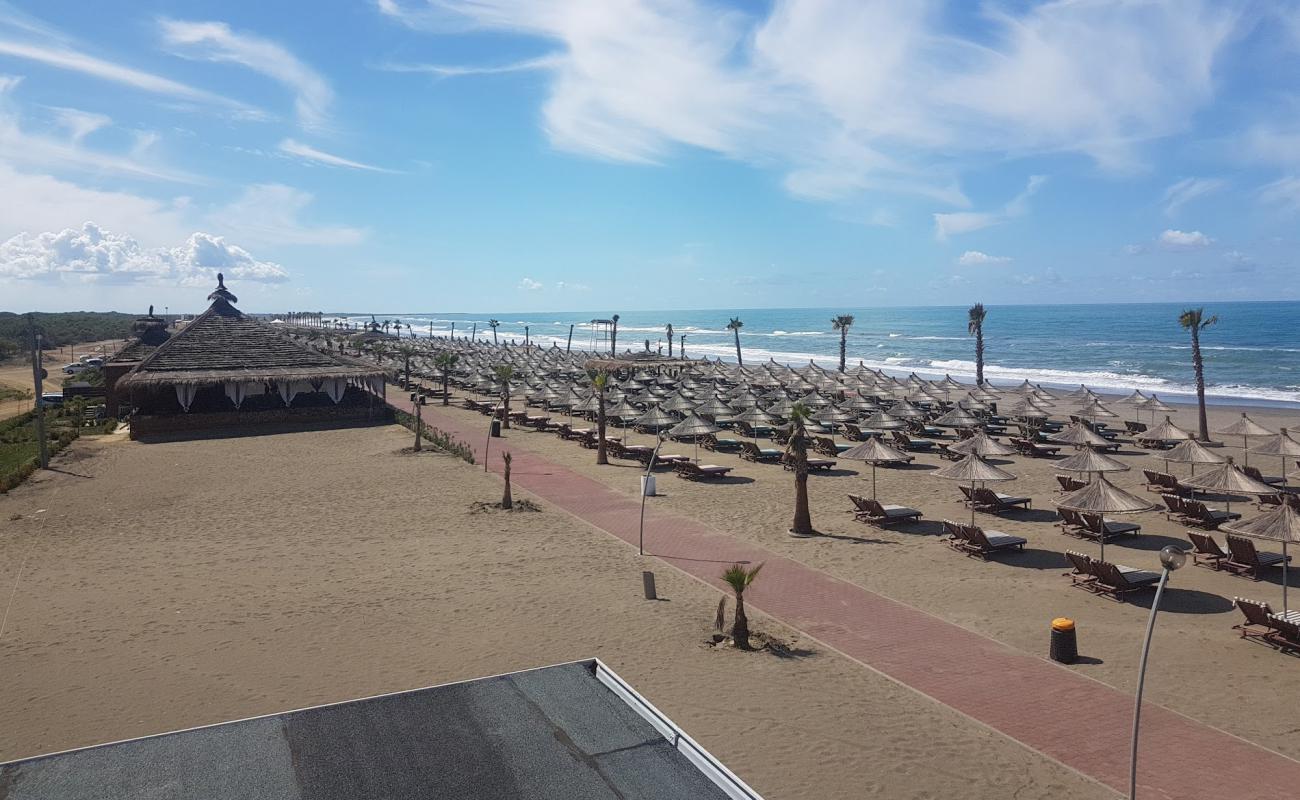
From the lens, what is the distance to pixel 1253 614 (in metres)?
10.3

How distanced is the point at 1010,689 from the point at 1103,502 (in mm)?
5776

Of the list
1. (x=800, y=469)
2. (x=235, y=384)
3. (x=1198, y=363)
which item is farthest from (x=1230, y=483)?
(x=235, y=384)

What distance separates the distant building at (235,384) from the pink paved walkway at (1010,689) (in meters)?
21.3

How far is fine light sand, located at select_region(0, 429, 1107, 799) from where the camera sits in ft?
26.0

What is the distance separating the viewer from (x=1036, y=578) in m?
13.0

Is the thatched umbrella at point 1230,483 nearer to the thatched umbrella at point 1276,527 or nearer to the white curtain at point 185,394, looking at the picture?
the thatched umbrella at point 1276,527

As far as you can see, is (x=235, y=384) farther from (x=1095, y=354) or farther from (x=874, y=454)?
(x=1095, y=354)

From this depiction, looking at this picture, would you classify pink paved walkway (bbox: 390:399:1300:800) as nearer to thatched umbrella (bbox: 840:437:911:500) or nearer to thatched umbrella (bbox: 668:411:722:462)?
thatched umbrella (bbox: 840:437:911:500)

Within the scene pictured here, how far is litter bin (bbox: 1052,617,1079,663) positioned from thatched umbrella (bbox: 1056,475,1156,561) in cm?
400

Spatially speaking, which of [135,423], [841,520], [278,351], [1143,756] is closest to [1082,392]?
[841,520]

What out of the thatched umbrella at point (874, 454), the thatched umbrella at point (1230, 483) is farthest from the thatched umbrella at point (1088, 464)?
the thatched umbrella at point (874, 454)

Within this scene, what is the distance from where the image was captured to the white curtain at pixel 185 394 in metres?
29.3

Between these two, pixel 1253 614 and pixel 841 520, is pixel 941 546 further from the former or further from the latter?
pixel 1253 614

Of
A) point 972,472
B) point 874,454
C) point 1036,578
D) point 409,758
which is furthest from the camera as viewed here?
point 874,454
